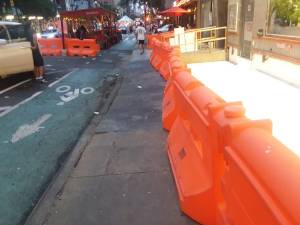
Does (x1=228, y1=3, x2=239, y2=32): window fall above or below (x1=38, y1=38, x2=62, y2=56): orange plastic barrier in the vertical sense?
above

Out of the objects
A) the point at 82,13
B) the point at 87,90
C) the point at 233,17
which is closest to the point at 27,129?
the point at 87,90

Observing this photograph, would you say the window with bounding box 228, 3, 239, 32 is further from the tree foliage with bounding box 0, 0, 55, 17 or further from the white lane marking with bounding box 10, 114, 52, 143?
the tree foliage with bounding box 0, 0, 55, 17

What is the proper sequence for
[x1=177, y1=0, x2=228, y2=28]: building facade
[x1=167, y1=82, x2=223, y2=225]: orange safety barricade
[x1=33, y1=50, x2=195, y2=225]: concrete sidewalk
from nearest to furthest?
1. [x1=167, y1=82, x2=223, y2=225]: orange safety barricade
2. [x1=33, y1=50, x2=195, y2=225]: concrete sidewalk
3. [x1=177, y1=0, x2=228, y2=28]: building facade

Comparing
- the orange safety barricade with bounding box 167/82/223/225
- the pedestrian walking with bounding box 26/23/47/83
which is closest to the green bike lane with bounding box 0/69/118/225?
the orange safety barricade with bounding box 167/82/223/225

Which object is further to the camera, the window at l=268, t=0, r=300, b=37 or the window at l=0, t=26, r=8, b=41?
the window at l=0, t=26, r=8, b=41

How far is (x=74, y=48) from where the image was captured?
22.6 m

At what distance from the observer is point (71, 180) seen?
4676mm

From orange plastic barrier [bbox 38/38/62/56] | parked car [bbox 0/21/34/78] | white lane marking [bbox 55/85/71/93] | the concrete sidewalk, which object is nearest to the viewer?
the concrete sidewalk

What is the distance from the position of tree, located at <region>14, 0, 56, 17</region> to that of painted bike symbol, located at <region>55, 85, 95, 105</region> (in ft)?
144

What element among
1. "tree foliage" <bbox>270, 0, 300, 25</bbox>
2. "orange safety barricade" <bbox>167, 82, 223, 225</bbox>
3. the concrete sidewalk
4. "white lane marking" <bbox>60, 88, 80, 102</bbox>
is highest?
"tree foliage" <bbox>270, 0, 300, 25</bbox>

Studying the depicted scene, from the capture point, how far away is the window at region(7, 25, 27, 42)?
514 inches

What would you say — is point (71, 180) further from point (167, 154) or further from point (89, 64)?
point (89, 64)

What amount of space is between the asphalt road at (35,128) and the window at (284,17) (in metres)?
5.27

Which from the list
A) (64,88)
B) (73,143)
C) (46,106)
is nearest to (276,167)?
(73,143)
